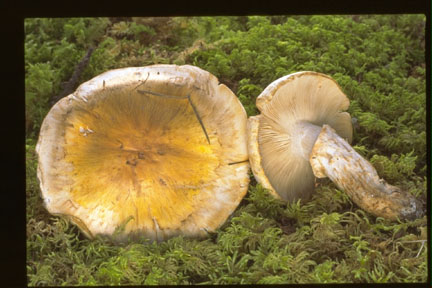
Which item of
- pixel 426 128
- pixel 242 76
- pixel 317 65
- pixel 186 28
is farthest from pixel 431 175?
pixel 186 28

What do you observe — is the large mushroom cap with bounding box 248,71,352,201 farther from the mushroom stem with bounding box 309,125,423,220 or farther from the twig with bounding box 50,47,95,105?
the twig with bounding box 50,47,95,105

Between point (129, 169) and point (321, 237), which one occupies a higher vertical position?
point (129, 169)

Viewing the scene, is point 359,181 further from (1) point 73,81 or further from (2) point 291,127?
(1) point 73,81

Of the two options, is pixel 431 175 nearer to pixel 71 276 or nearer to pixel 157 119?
pixel 157 119

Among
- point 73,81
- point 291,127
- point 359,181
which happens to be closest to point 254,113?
point 291,127

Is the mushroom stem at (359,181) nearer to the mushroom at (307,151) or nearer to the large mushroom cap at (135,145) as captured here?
the mushroom at (307,151)

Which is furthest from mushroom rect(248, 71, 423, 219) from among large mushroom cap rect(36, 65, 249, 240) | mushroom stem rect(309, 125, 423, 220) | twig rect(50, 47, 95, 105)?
twig rect(50, 47, 95, 105)

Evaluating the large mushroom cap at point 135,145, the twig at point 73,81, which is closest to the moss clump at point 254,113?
the twig at point 73,81
